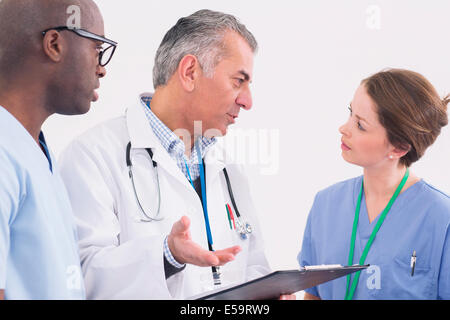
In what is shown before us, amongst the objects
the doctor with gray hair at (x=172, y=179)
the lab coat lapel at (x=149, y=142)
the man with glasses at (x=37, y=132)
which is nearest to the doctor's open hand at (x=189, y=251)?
the doctor with gray hair at (x=172, y=179)

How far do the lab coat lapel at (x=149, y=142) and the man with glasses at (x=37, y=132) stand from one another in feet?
1.09

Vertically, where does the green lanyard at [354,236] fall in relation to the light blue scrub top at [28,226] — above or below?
below

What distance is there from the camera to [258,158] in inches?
94.6

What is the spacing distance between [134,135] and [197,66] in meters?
0.29

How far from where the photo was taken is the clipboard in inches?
38.1

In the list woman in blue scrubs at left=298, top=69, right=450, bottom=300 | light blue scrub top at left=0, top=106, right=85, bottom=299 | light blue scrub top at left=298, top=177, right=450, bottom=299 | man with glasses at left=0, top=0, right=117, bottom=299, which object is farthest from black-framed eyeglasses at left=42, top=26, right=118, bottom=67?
light blue scrub top at left=298, top=177, right=450, bottom=299

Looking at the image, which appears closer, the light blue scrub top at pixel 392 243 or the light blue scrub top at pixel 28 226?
the light blue scrub top at pixel 28 226

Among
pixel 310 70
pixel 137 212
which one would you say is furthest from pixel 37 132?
pixel 310 70

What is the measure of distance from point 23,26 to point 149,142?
528 millimetres

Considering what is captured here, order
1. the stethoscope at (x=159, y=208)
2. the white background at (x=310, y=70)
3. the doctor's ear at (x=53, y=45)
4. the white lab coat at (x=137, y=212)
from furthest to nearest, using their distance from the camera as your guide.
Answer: the white background at (x=310, y=70) < the stethoscope at (x=159, y=208) < the white lab coat at (x=137, y=212) < the doctor's ear at (x=53, y=45)

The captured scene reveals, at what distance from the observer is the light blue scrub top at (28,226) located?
2.92ft

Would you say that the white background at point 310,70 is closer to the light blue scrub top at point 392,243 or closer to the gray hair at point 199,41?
the light blue scrub top at point 392,243

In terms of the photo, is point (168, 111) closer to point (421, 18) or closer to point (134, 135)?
point (134, 135)

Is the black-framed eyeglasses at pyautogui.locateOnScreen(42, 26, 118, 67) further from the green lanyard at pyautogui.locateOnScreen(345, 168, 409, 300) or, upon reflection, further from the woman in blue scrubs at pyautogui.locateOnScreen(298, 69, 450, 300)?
the green lanyard at pyautogui.locateOnScreen(345, 168, 409, 300)
